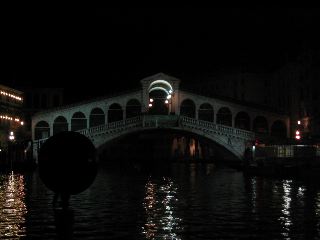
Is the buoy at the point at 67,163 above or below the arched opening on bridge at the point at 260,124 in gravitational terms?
below

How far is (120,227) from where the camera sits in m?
18.3

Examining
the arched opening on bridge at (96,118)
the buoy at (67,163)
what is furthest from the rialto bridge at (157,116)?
the buoy at (67,163)

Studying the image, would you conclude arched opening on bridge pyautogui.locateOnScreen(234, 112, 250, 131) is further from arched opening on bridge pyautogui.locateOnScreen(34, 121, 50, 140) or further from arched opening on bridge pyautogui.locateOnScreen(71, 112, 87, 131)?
arched opening on bridge pyautogui.locateOnScreen(34, 121, 50, 140)

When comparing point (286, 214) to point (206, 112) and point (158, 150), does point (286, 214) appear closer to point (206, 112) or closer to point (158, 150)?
point (206, 112)

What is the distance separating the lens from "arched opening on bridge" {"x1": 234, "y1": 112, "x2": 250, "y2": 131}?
6862 centimetres

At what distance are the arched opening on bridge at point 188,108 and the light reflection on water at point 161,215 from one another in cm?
3496

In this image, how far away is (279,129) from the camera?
6738cm

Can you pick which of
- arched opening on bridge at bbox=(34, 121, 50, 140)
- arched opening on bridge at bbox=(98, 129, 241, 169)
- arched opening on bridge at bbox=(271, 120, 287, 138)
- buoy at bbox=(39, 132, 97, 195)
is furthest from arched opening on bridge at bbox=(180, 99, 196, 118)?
buoy at bbox=(39, 132, 97, 195)

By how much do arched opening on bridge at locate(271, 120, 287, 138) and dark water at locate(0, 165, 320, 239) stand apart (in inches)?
1328

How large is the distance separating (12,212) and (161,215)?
4.69m

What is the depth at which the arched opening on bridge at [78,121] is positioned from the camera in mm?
68125

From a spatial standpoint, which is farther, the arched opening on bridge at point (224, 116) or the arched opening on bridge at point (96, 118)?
the arched opening on bridge at point (96, 118)

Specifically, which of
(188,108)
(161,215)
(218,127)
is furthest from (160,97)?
(161,215)

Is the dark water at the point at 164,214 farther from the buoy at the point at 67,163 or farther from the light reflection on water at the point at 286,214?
the buoy at the point at 67,163
